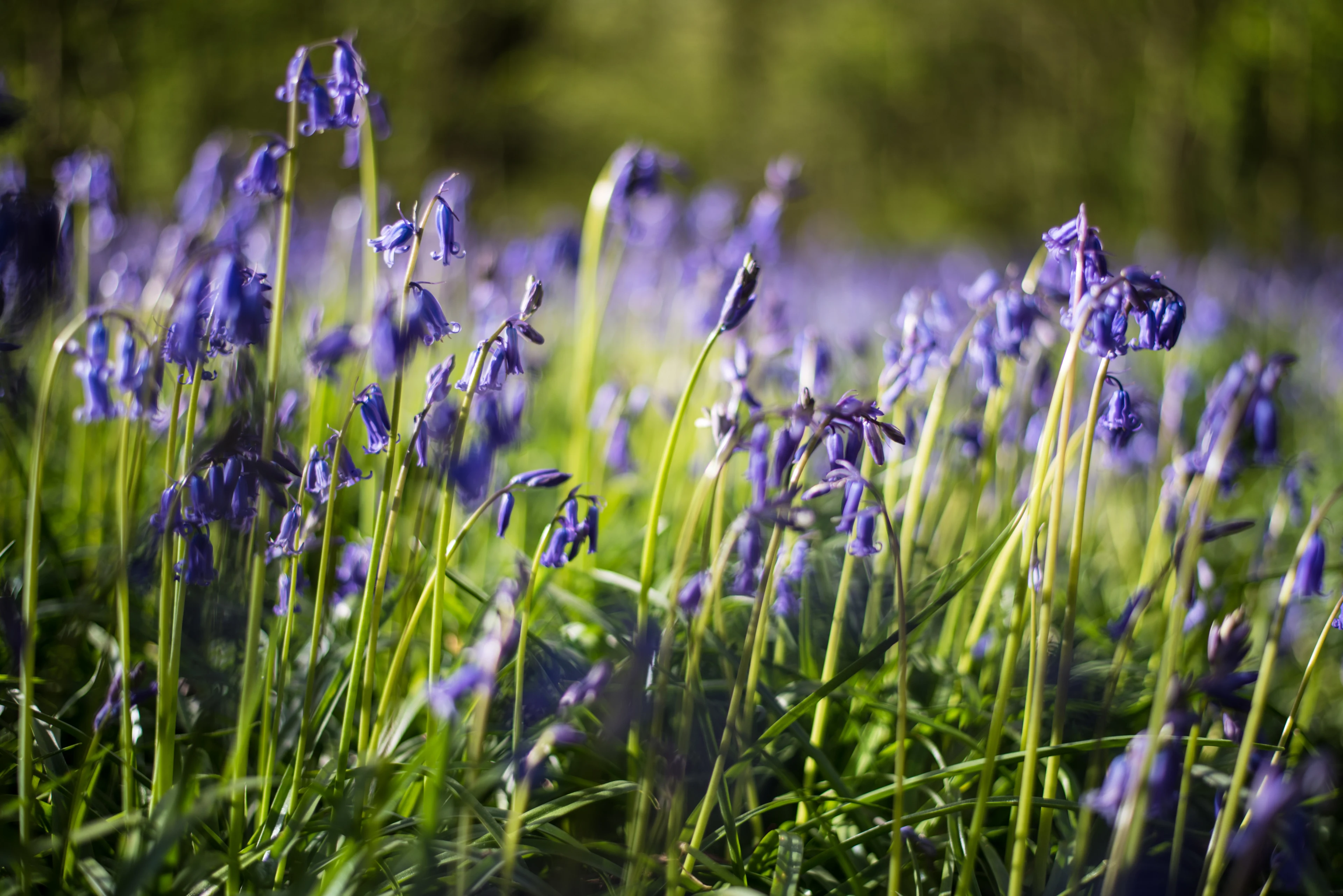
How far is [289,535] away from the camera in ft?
5.14

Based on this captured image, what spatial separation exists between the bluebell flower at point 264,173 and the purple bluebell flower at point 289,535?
0.64 meters

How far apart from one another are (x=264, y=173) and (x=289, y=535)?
729 mm

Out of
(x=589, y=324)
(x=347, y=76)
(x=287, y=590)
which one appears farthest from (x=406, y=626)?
(x=589, y=324)

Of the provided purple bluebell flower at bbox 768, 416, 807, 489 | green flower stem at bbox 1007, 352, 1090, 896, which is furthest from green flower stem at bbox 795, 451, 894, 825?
green flower stem at bbox 1007, 352, 1090, 896

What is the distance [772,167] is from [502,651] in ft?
7.33

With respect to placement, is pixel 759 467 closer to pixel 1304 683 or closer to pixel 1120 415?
→ pixel 1120 415

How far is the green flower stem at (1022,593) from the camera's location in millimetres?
1379

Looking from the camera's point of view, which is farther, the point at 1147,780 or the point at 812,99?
the point at 812,99

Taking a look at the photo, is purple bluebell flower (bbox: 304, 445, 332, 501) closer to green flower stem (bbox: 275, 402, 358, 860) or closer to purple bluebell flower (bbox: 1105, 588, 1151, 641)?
green flower stem (bbox: 275, 402, 358, 860)

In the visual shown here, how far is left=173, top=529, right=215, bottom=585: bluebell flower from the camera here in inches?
60.1

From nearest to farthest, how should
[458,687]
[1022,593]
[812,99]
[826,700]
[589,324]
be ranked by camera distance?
[458,687] → [1022,593] → [826,700] → [589,324] → [812,99]

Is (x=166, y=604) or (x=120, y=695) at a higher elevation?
(x=166, y=604)

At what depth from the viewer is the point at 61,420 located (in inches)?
146

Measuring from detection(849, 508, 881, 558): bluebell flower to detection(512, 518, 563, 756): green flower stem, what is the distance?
604 mm
